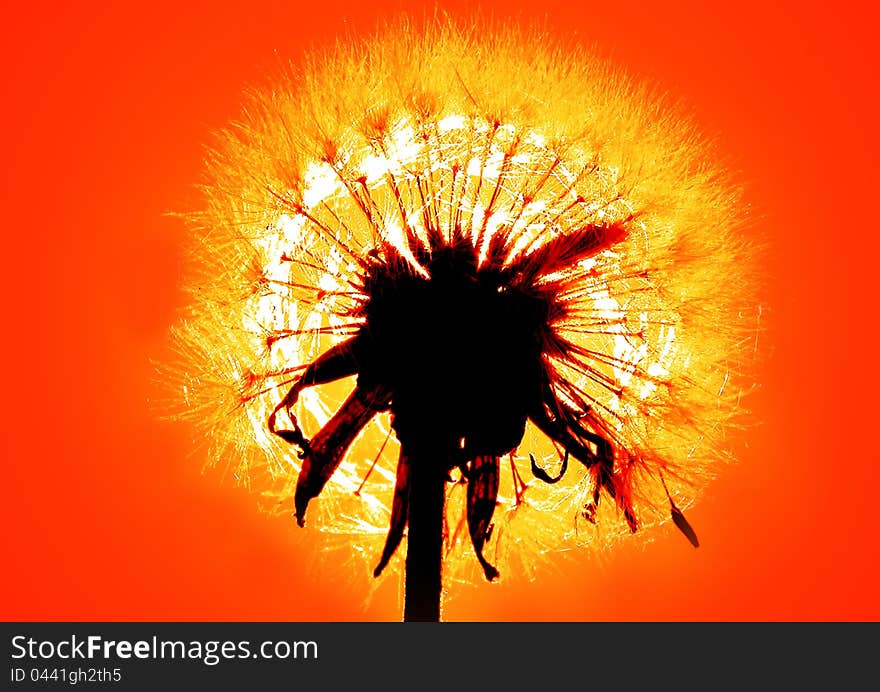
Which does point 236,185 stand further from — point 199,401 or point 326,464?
point 326,464

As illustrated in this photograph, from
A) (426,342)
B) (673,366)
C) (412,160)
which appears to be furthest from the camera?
(673,366)

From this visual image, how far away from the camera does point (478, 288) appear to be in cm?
421

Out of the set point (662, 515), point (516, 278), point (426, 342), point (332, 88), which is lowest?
point (662, 515)

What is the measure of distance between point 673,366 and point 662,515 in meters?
0.62

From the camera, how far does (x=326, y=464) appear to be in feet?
13.8

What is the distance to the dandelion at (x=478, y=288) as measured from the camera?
4227 millimetres

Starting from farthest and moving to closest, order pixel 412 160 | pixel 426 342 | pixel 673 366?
pixel 673 366 < pixel 412 160 < pixel 426 342

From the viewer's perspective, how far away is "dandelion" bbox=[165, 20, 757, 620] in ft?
13.9

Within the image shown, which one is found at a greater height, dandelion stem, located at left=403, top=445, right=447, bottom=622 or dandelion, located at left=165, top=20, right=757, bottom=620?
dandelion, located at left=165, top=20, right=757, bottom=620

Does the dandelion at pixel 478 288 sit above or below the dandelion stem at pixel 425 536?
above

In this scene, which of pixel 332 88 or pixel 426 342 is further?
pixel 332 88

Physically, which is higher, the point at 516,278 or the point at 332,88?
the point at 332,88

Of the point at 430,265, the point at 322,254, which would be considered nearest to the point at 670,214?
the point at 430,265

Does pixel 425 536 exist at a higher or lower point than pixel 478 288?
lower
